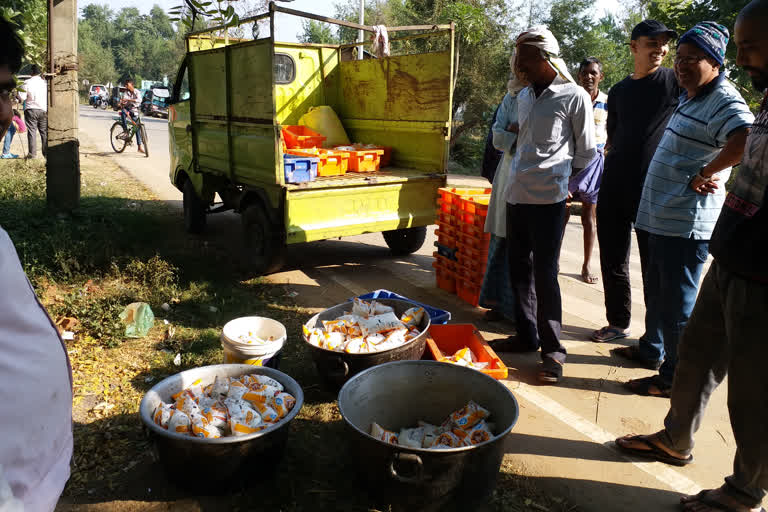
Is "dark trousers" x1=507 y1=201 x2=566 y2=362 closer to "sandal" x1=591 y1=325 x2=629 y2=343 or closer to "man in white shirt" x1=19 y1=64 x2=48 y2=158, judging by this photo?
"sandal" x1=591 y1=325 x2=629 y2=343

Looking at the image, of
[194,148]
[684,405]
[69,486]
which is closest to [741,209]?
[684,405]

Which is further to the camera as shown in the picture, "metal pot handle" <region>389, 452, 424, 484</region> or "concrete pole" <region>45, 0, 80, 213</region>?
"concrete pole" <region>45, 0, 80, 213</region>

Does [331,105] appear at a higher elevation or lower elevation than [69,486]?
higher

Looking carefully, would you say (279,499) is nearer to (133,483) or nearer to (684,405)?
(133,483)

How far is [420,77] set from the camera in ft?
20.6

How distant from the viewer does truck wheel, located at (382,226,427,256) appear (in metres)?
6.74

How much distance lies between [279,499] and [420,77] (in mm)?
4922

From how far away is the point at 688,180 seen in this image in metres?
3.38

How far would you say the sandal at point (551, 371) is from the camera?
3742mm

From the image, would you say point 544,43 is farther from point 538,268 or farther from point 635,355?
point 635,355

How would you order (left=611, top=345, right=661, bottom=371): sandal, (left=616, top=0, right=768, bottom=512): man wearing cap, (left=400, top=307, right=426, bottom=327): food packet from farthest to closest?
(left=611, top=345, right=661, bottom=371): sandal, (left=400, top=307, right=426, bottom=327): food packet, (left=616, top=0, right=768, bottom=512): man wearing cap

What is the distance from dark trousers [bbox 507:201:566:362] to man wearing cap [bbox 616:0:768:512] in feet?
3.73

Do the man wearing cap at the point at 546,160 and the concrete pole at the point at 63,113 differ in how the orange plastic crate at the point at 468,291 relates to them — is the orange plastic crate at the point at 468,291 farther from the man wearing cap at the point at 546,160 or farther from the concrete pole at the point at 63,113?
the concrete pole at the point at 63,113

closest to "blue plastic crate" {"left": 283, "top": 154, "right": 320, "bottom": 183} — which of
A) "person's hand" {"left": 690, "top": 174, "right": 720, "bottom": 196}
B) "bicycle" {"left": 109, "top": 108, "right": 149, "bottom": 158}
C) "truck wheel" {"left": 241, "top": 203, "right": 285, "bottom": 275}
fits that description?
"truck wheel" {"left": 241, "top": 203, "right": 285, "bottom": 275}
